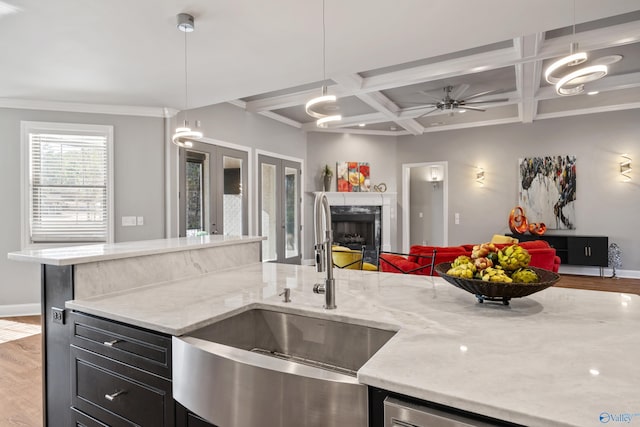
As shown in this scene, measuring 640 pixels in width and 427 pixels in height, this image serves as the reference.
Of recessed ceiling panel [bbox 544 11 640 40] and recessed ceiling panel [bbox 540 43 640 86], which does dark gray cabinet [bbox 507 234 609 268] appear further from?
recessed ceiling panel [bbox 544 11 640 40]

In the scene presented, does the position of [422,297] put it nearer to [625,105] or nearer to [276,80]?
[276,80]

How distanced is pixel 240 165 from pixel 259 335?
4608mm

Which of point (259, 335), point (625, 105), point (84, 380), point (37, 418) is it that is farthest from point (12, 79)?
point (625, 105)

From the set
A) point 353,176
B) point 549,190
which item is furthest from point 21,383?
point 549,190

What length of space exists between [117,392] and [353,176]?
22.1ft

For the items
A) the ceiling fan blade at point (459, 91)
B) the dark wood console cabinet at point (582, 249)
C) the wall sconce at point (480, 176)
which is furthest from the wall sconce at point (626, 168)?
the ceiling fan blade at point (459, 91)

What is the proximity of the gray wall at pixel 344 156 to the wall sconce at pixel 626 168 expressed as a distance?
13.0 ft

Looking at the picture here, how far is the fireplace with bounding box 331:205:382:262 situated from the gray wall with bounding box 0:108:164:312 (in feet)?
12.3

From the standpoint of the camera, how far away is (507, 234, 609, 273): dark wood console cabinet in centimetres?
612

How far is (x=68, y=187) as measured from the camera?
4.57 m

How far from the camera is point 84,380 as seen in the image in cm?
157

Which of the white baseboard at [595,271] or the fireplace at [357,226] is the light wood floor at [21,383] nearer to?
the fireplace at [357,226]

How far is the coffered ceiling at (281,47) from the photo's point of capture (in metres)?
2.56

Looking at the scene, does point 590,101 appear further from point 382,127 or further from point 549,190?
point 382,127
